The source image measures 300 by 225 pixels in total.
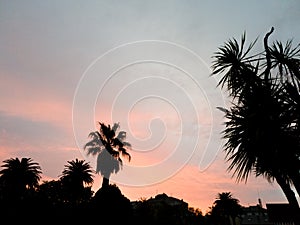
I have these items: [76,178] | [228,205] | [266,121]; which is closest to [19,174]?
[76,178]

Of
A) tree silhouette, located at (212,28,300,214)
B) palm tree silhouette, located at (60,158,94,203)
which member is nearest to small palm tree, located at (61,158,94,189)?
palm tree silhouette, located at (60,158,94,203)

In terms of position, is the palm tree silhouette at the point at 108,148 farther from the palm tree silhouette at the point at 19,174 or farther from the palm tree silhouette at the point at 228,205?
the palm tree silhouette at the point at 228,205

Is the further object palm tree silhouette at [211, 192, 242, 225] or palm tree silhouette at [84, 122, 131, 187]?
palm tree silhouette at [211, 192, 242, 225]

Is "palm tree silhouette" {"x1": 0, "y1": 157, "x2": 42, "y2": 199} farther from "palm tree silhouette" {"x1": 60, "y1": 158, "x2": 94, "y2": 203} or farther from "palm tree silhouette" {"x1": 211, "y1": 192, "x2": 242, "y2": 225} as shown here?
"palm tree silhouette" {"x1": 211, "y1": 192, "x2": 242, "y2": 225}

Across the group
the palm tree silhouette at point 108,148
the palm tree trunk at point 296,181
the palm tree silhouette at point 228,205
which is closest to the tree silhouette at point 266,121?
the palm tree trunk at point 296,181

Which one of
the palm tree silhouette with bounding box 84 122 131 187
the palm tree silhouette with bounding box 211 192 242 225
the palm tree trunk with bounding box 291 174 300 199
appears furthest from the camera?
the palm tree silhouette with bounding box 211 192 242 225

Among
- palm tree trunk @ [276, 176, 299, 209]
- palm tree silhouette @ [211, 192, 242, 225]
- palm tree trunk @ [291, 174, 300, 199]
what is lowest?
palm tree trunk @ [276, 176, 299, 209]

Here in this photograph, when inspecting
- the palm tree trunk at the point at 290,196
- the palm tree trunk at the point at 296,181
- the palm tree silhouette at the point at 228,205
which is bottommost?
the palm tree trunk at the point at 290,196

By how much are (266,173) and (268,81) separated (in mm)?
3545

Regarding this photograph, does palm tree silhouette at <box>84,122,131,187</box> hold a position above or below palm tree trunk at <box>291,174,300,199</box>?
above

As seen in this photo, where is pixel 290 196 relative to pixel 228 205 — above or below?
below

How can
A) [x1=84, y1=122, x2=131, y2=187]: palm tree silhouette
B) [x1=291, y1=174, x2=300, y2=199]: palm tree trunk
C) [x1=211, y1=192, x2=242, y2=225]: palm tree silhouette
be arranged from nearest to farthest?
1. [x1=291, y1=174, x2=300, y2=199]: palm tree trunk
2. [x1=84, y1=122, x2=131, y2=187]: palm tree silhouette
3. [x1=211, y1=192, x2=242, y2=225]: palm tree silhouette

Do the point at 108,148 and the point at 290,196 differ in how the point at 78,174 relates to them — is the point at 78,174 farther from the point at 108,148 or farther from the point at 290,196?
the point at 290,196

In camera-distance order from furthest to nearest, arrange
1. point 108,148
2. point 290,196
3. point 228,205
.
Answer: point 228,205 < point 108,148 < point 290,196
